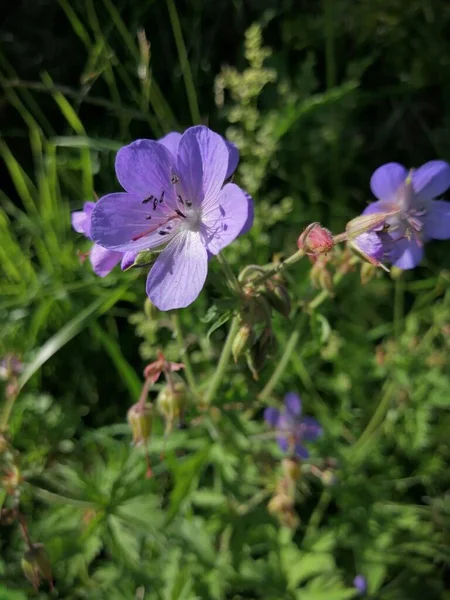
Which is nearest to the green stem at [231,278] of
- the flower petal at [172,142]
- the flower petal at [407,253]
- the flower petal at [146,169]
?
the flower petal at [146,169]

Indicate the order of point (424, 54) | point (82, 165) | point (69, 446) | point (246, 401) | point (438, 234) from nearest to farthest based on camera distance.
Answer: point (438, 234) → point (246, 401) → point (69, 446) → point (82, 165) → point (424, 54)

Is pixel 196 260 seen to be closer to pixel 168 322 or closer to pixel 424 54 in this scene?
pixel 168 322

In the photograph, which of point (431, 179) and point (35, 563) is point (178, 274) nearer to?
point (431, 179)

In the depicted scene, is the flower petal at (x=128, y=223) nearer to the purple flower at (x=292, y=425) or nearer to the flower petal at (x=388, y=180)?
the flower petal at (x=388, y=180)

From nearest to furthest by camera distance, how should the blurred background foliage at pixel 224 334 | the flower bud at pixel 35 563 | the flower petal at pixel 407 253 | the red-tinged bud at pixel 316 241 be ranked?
the red-tinged bud at pixel 316 241, the flower petal at pixel 407 253, the flower bud at pixel 35 563, the blurred background foliage at pixel 224 334

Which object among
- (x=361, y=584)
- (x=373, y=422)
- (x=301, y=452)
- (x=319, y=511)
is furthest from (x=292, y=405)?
(x=361, y=584)

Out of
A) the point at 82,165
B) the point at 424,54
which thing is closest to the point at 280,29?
the point at 424,54
